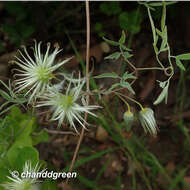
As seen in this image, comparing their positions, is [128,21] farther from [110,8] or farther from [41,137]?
[41,137]

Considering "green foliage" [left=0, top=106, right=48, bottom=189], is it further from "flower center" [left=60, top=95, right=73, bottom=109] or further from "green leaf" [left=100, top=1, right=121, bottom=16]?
"green leaf" [left=100, top=1, right=121, bottom=16]

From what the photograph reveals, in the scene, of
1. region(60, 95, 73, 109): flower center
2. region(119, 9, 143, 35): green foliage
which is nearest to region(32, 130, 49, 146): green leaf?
region(60, 95, 73, 109): flower center

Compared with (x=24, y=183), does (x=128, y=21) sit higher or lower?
higher

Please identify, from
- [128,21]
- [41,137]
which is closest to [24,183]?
[41,137]

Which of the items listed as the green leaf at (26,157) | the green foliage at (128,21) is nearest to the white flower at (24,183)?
the green leaf at (26,157)

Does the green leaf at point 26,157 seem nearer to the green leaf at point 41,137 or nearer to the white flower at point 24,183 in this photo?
the white flower at point 24,183

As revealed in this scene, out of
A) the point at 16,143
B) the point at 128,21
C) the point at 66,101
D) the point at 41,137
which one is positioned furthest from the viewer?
the point at 128,21

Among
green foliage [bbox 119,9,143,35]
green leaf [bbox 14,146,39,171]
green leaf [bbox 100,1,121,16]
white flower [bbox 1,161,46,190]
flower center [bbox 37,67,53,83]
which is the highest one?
green leaf [bbox 100,1,121,16]

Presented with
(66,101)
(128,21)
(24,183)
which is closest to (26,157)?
(24,183)

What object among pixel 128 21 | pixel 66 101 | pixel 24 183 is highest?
pixel 128 21

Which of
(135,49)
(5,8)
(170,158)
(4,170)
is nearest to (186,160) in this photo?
(170,158)

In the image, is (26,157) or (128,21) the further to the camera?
(128,21)

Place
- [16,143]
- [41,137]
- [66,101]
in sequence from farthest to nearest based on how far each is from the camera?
1. [41,137]
2. [16,143]
3. [66,101]
